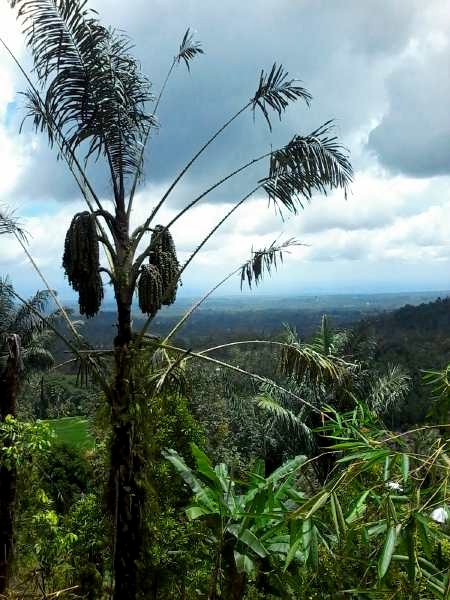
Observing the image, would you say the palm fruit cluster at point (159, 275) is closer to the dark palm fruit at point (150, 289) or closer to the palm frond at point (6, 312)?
the dark palm fruit at point (150, 289)

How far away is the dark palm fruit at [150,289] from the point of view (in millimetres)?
4469

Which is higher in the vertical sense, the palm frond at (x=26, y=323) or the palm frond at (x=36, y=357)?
the palm frond at (x=26, y=323)

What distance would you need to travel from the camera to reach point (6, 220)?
5.50 metres

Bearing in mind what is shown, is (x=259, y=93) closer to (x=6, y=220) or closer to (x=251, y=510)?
(x=6, y=220)

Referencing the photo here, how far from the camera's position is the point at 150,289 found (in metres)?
4.47

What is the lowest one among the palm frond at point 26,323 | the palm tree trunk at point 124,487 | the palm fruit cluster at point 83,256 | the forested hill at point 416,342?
the forested hill at point 416,342

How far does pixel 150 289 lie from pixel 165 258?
370mm

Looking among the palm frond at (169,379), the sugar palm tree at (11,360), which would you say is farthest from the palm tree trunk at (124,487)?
the sugar palm tree at (11,360)

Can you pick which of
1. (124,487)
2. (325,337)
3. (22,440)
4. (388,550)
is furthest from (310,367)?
(325,337)

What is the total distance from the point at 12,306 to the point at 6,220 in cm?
460

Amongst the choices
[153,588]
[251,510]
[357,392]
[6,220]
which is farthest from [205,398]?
[251,510]

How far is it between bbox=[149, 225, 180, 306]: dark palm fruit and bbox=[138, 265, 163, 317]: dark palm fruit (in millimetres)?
102

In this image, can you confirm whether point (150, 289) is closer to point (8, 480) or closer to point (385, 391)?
point (8, 480)

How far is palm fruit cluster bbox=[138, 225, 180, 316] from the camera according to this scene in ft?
14.7
